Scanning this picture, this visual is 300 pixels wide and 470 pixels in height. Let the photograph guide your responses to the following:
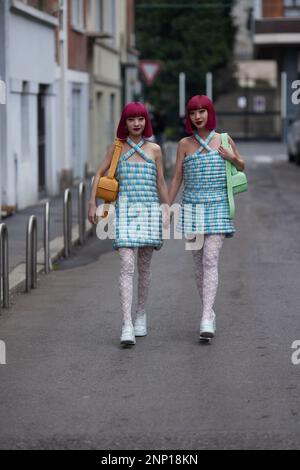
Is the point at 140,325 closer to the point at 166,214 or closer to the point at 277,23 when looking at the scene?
the point at 166,214

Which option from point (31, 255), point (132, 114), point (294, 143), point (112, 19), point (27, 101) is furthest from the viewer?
point (294, 143)

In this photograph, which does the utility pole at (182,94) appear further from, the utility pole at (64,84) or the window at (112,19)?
the utility pole at (64,84)

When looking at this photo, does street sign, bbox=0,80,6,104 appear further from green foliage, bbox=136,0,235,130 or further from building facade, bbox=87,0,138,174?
green foliage, bbox=136,0,235,130

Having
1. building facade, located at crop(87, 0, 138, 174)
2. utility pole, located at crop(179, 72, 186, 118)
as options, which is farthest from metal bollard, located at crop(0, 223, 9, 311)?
utility pole, located at crop(179, 72, 186, 118)

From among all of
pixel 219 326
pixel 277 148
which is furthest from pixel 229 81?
pixel 219 326

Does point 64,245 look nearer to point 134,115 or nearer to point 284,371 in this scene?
point 134,115

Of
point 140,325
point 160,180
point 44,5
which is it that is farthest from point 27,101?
point 160,180

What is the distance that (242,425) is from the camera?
6.83 meters

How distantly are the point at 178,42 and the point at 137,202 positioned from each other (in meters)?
50.1

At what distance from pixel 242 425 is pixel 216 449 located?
535 millimetres

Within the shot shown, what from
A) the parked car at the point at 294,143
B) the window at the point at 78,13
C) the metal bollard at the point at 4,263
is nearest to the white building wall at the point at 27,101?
the window at the point at 78,13

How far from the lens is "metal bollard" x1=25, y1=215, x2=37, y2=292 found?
485 inches

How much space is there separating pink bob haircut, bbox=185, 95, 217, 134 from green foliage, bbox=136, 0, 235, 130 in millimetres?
48754

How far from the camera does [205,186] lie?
938 centimetres
